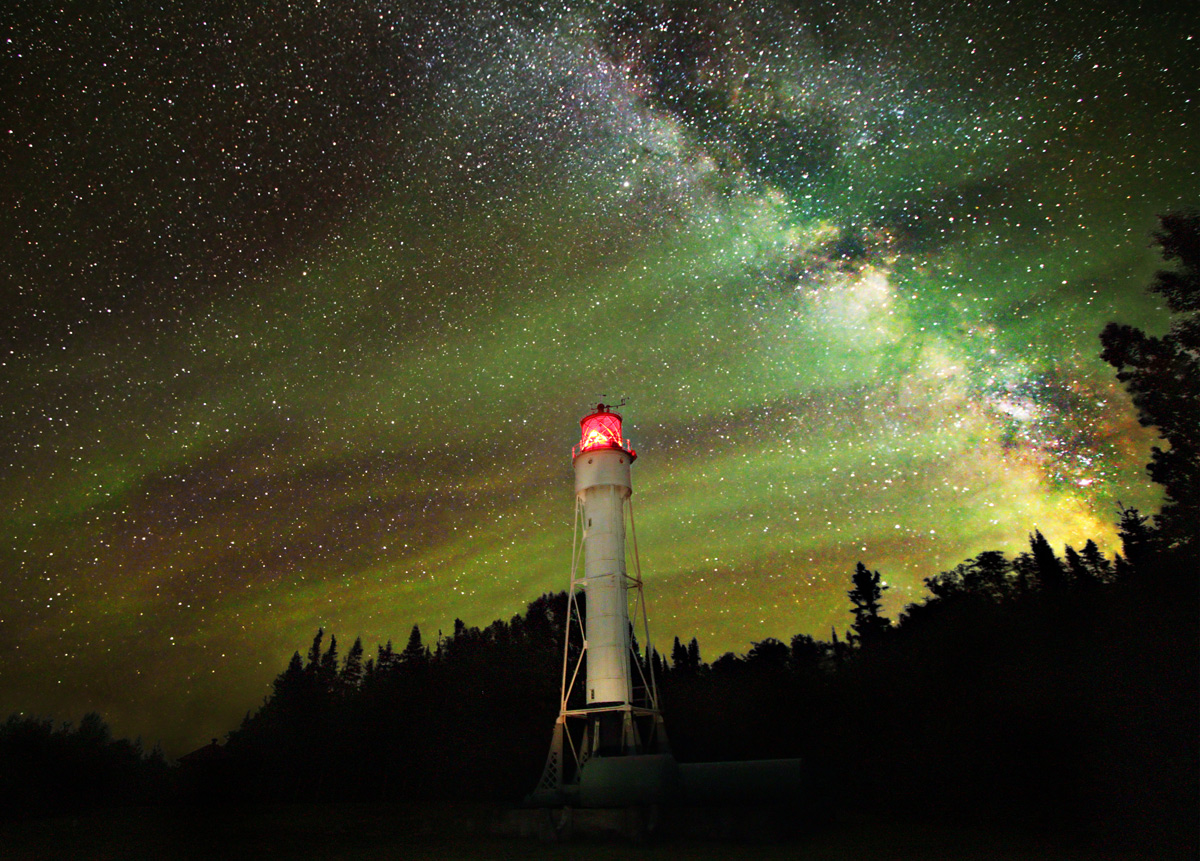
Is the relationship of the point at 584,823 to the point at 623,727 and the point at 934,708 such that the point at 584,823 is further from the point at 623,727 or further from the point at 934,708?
the point at 934,708

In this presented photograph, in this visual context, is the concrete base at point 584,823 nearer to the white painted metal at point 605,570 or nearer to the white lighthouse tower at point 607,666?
the white lighthouse tower at point 607,666

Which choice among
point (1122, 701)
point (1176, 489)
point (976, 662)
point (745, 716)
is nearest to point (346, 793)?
point (745, 716)

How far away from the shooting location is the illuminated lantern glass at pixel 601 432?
32594mm

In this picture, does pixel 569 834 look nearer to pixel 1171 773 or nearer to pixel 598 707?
pixel 598 707

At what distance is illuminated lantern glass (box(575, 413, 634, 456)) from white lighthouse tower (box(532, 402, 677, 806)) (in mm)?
48

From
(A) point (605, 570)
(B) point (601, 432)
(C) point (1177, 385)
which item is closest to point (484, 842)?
(A) point (605, 570)

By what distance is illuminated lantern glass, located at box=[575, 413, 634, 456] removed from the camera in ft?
107

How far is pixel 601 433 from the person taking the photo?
108ft

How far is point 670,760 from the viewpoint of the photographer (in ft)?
81.1

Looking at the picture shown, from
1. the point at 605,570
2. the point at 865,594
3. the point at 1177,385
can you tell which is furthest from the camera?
the point at 865,594

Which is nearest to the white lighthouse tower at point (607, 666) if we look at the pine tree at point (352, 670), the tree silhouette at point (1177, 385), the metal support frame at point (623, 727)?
the metal support frame at point (623, 727)

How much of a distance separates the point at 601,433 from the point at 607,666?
34.6ft

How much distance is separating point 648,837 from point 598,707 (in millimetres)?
6225

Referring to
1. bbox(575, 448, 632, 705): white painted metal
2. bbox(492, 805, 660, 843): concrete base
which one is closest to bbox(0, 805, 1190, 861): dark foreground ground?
bbox(492, 805, 660, 843): concrete base
